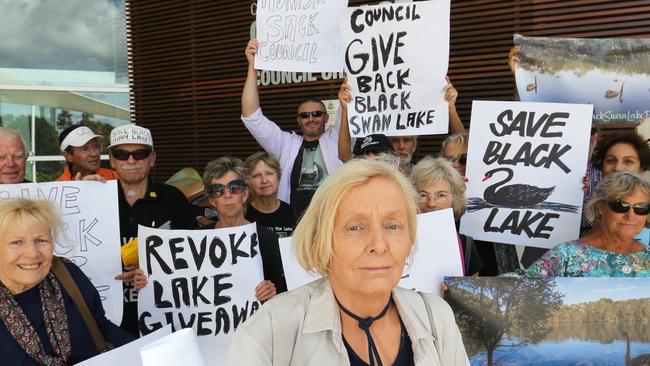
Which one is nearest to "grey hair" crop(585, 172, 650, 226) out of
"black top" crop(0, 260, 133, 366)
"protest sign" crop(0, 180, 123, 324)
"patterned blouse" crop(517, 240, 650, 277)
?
"patterned blouse" crop(517, 240, 650, 277)

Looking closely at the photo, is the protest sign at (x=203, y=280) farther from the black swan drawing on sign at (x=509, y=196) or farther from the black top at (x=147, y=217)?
the black swan drawing on sign at (x=509, y=196)

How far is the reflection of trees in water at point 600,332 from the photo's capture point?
8.80 feet

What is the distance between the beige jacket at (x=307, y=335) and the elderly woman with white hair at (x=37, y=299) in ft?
4.45

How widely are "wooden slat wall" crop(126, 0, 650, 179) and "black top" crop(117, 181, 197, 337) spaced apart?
4574 millimetres

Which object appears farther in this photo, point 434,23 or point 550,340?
point 434,23

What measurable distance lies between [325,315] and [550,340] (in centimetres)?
155

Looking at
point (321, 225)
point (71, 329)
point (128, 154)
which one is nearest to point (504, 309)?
point (321, 225)

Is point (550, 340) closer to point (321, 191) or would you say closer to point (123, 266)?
point (321, 191)

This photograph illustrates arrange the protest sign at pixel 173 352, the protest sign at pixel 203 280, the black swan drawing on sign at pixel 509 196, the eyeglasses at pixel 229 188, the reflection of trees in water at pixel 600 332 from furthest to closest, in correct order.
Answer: the black swan drawing on sign at pixel 509 196 → the eyeglasses at pixel 229 188 → the protest sign at pixel 203 280 → the reflection of trees in water at pixel 600 332 → the protest sign at pixel 173 352

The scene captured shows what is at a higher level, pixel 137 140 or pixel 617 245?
pixel 137 140

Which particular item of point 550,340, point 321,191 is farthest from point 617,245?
point 321,191

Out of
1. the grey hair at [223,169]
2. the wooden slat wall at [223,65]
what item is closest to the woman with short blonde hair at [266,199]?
the grey hair at [223,169]

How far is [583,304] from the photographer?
2.70 metres

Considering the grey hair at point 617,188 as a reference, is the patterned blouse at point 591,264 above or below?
below
